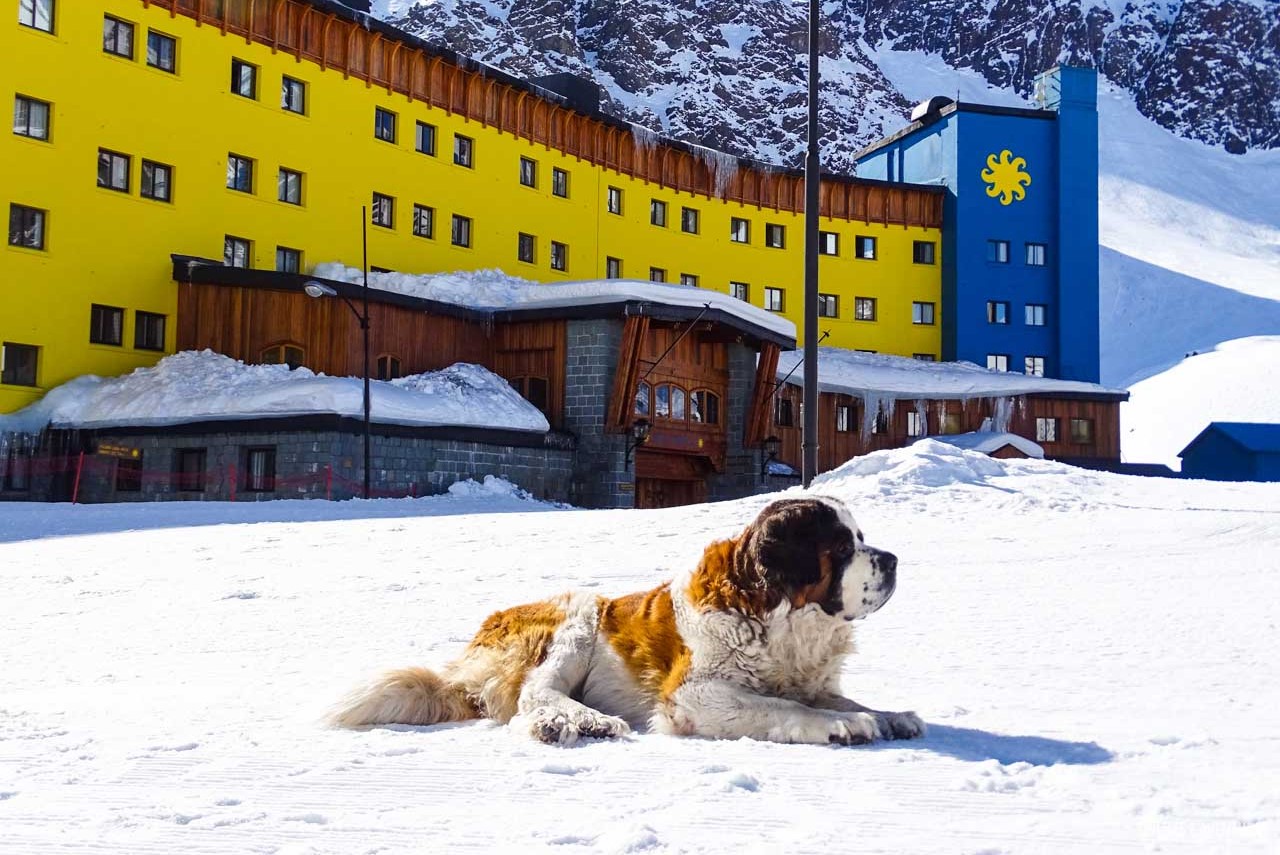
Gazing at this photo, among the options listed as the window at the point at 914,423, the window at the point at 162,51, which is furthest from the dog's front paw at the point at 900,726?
the window at the point at 914,423

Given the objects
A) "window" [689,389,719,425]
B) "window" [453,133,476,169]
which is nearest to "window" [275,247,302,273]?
"window" [453,133,476,169]

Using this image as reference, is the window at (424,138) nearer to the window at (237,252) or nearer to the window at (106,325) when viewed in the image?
the window at (237,252)

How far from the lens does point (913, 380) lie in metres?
42.9

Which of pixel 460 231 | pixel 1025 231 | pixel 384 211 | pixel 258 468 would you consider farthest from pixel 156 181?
pixel 1025 231

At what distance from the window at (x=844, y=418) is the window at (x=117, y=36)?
80.3 ft

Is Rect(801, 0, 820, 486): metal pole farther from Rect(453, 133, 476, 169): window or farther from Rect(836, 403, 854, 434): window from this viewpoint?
Rect(836, 403, 854, 434): window

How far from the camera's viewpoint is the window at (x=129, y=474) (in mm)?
26172

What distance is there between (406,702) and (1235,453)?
157ft

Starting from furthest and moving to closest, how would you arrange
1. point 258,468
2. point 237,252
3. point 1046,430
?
point 1046,430 < point 237,252 < point 258,468

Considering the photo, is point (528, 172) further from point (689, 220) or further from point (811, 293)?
point (811, 293)

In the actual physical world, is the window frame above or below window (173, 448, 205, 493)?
above

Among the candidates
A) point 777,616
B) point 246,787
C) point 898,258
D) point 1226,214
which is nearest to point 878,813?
point 777,616

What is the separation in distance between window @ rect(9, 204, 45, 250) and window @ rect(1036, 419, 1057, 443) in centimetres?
3300

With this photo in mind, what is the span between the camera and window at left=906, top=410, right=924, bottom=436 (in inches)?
1679
